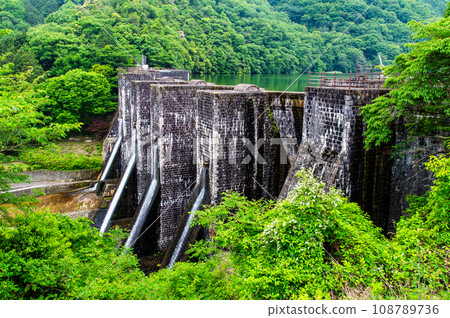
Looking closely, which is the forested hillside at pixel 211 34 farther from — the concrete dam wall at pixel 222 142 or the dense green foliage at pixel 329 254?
the dense green foliage at pixel 329 254

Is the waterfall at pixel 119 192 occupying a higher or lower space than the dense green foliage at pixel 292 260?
lower

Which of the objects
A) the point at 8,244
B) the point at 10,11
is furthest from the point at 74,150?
the point at 10,11

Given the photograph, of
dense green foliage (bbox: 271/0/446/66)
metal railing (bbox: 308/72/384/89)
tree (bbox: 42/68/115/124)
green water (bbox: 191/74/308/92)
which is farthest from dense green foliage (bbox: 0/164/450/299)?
green water (bbox: 191/74/308/92)

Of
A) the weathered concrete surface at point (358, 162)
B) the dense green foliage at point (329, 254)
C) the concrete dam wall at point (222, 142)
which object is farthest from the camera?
the concrete dam wall at point (222, 142)

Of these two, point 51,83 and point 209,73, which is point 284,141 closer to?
point 51,83

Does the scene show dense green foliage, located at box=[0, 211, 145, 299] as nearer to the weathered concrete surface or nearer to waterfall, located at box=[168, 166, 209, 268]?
waterfall, located at box=[168, 166, 209, 268]

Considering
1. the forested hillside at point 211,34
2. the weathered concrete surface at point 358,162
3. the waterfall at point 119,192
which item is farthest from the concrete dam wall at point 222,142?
the forested hillside at point 211,34

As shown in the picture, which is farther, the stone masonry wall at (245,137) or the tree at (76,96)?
the tree at (76,96)

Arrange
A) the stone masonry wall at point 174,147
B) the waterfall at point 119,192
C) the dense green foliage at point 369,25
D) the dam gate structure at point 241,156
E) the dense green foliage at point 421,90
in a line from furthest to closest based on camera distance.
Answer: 1. the dense green foliage at point 369,25
2. the waterfall at point 119,192
3. the stone masonry wall at point 174,147
4. the dam gate structure at point 241,156
5. the dense green foliage at point 421,90
